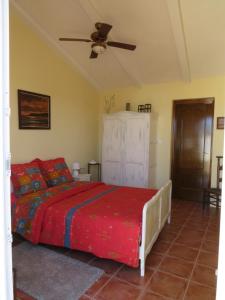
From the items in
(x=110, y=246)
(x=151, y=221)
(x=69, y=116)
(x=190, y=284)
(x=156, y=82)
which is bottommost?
(x=190, y=284)

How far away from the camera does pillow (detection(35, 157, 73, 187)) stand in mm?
3671

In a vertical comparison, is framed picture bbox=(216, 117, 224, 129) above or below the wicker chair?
above

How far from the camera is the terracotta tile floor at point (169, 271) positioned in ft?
6.54

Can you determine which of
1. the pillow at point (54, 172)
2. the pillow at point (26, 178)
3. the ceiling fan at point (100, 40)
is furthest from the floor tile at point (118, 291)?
the ceiling fan at point (100, 40)

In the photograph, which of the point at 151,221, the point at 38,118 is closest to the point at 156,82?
the point at 38,118

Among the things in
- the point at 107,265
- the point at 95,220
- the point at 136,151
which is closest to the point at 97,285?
the point at 107,265

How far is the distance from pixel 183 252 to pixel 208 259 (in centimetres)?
28

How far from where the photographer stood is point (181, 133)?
16.2 ft

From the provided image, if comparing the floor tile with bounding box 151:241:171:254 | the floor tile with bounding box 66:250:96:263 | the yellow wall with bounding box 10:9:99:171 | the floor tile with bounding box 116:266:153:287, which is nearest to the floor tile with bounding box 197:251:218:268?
the floor tile with bounding box 151:241:171:254

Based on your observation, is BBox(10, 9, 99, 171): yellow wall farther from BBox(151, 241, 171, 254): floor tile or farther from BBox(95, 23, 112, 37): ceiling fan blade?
BBox(151, 241, 171, 254): floor tile

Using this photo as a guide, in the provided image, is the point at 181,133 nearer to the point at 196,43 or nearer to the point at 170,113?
the point at 170,113

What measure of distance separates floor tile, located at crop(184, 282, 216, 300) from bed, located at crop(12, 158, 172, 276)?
0.46 m

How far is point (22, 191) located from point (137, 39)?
9.66ft

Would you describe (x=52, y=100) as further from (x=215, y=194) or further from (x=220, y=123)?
(x=215, y=194)
